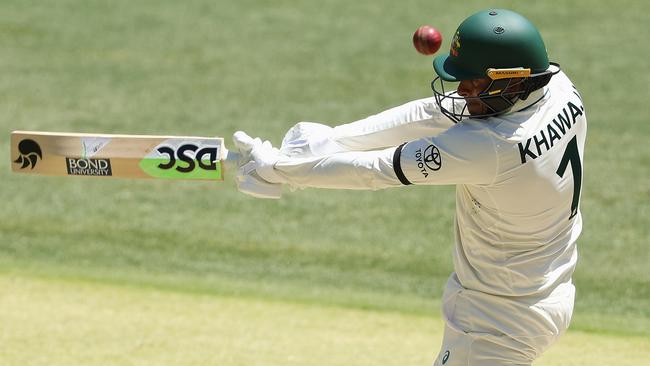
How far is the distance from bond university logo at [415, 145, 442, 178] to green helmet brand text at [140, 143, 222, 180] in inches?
45.8

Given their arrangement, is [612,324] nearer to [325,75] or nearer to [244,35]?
[325,75]

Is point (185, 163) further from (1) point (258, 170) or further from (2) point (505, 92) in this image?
(2) point (505, 92)

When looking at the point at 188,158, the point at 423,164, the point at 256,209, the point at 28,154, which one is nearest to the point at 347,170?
the point at 423,164

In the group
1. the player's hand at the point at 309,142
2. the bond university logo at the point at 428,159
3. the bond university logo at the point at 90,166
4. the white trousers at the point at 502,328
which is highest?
the bond university logo at the point at 428,159

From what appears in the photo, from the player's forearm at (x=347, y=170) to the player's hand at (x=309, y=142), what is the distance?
131mm

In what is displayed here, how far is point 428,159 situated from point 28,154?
2.28 meters

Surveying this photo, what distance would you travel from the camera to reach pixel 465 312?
475 centimetres

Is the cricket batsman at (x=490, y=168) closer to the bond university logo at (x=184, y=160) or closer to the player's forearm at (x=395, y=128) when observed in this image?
the player's forearm at (x=395, y=128)

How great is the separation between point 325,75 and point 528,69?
739 centimetres

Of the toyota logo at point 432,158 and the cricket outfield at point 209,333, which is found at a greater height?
the toyota logo at point 432,158

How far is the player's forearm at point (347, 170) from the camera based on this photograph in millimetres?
4473

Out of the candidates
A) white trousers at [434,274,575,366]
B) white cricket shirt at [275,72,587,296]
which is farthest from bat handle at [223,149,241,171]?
white trousers at [434,274,575,366]

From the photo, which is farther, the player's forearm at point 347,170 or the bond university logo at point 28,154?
the bond university logo at point 28,154

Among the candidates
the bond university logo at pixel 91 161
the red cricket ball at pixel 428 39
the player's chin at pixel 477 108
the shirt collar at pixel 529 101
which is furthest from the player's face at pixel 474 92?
the bond university logo at pixel 91 161
